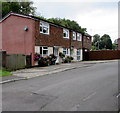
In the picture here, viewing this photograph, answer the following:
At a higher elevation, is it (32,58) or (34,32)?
(34,32)

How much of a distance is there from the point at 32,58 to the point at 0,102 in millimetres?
10396

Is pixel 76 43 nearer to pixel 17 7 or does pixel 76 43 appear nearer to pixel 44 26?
pixel 44 26

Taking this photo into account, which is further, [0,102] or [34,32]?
[34,32]

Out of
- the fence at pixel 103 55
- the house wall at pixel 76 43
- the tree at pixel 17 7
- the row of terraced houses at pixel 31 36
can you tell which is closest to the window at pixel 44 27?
the row of terraced houses at pixel 31 36

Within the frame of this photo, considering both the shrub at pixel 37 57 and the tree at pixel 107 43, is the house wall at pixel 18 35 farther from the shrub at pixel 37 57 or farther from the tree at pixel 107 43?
the tree at pixel 107 43

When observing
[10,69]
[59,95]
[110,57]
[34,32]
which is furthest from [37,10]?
[59,95]

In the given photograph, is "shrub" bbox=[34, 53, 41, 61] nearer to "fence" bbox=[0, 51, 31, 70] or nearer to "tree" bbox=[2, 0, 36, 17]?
"fence" bbox=[0, 51, 31, 70]

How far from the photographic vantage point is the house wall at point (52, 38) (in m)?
16.2

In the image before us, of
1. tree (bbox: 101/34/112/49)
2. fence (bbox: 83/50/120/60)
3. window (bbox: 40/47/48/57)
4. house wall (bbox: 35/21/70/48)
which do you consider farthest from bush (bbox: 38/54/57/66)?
tree (bbox: 101/34/112/49)

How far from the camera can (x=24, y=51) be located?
15867mm

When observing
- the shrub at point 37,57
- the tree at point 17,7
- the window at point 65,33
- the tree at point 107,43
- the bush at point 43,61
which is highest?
the tree at point 17,7

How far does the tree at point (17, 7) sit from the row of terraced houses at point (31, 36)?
17994 mm

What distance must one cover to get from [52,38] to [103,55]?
14593mm

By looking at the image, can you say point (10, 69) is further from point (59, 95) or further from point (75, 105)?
point (75, 105)
